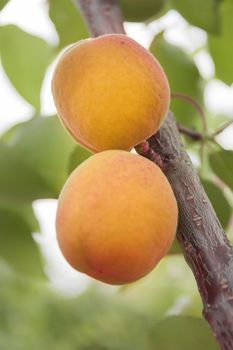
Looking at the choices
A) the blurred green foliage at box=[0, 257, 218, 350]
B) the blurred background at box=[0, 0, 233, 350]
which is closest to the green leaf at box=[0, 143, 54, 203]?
the blurred background at box=[0, 0, 233, 350]

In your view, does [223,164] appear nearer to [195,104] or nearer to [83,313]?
[195,104]

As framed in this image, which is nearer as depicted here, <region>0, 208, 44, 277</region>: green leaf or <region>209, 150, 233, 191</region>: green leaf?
<region>209, 150, 233, 191</region>: green leaf

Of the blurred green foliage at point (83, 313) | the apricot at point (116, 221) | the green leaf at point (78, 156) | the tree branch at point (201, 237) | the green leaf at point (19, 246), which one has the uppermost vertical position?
the apricot at point (116, 221)

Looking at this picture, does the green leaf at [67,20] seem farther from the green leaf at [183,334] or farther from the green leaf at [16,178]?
the green leaf at [183,334]

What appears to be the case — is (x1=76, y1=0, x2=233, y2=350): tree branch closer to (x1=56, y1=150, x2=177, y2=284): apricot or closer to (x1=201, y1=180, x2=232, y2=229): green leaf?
(x1=56, y1=150, x2=177, y2=284): apricot

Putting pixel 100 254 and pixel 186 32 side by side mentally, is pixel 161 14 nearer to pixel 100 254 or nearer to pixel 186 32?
pixel 186 32

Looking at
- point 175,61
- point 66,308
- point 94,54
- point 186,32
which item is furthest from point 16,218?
point 66,308

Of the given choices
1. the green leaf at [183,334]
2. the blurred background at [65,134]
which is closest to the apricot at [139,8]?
the blurred background at [65,134]

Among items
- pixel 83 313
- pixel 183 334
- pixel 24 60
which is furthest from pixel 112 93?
pixel 83 313
